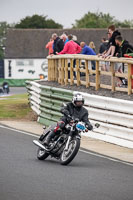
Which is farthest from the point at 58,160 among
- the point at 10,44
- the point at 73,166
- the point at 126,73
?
the point at 10,44

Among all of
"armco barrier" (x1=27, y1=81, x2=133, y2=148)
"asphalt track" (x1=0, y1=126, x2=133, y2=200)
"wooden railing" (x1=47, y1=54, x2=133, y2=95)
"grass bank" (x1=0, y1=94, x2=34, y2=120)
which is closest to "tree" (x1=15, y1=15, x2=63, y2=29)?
"grass bank" (x1=0, y1=94, x2=34, y2=120)

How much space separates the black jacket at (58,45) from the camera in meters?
23.5

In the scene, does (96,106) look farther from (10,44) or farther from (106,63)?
(10,44)

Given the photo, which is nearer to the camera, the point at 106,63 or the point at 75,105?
the point at 75,105

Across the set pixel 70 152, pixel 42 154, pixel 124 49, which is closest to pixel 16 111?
pixel 124 49

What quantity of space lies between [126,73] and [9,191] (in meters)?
8.43

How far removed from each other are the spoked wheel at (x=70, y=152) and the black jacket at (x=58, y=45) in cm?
1101

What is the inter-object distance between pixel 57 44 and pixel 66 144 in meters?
11.6

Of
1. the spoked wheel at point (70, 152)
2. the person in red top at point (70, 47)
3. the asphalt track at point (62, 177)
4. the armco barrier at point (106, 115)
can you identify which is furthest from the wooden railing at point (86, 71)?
the spoked wheel at point (70, 152)

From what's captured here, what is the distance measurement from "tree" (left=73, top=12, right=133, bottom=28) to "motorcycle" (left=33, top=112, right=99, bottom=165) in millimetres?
125875

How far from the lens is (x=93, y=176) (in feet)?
37.5

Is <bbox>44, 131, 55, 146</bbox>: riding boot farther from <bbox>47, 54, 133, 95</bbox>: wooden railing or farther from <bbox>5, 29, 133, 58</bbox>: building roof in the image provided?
<bbox>5, 29, 133, 58</bbox>: building roof

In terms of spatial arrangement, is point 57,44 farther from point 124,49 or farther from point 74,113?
point 74,113

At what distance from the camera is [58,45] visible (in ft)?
78.6
